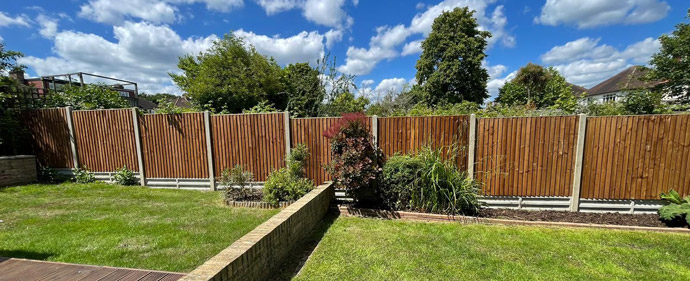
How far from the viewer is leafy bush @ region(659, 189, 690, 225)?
4.03m

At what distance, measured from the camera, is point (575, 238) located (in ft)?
12.0

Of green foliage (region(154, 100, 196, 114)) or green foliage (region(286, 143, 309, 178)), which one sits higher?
green foliage (region(154, 100, 196, 114))

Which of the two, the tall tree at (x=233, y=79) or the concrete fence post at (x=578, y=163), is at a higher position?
the tall tree at (x=233, y=79)

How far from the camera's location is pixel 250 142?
19.1 feet

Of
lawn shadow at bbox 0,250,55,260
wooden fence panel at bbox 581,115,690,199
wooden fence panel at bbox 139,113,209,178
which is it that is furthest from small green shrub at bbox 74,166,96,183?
wooden fence panel at bbox 581,115,690,199

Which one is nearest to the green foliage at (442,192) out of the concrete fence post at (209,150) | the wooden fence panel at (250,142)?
the wooden fence panel at (250,142)

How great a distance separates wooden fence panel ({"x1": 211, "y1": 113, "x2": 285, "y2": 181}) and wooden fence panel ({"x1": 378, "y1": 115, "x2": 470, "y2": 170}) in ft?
7.32

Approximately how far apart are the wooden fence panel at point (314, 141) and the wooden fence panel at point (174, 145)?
226cm

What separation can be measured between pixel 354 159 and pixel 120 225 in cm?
→ 373

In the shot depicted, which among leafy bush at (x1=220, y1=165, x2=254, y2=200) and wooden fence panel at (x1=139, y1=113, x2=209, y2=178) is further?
wooden fence panel at (x1=139, y1=113, x2=209, y2=178)

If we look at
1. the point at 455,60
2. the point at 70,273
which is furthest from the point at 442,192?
the point at 455,60

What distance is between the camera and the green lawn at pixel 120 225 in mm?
3025

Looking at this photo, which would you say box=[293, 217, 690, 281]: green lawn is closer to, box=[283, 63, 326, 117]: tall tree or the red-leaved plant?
the red-leaved plant

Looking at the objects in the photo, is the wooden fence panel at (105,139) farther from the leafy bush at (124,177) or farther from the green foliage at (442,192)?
the green foliage at (442,192)
